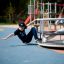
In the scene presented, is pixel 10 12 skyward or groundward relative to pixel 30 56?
groundward

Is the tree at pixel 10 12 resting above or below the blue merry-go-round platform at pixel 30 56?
below

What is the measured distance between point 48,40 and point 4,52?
66.5 inches

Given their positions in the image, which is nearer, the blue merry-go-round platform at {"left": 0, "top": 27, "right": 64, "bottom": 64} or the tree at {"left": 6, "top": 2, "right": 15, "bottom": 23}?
the blue merry-go-round platform at {"left": 0, "top": 27, "right": 64, "bottom": 64}

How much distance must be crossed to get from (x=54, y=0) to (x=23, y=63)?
72.3 ft

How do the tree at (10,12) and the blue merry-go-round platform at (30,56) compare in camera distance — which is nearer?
the blue merry-go-round platform at (30,56)

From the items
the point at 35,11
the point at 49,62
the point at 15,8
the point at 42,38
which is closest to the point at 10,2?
the point at 15,8

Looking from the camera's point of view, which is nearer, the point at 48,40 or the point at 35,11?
the point at 48,40

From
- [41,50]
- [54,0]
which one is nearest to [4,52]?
[41,50]

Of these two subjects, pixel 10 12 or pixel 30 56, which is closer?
pixel 30 56

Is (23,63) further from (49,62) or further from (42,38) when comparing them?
(42,38)

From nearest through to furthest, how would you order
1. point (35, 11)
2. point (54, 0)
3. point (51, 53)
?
point (51, 53), point (35, 11), point (54, 0)

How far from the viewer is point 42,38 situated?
11.3 meters

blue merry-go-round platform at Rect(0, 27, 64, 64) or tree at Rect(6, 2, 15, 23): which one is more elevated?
blue merry-go-round platform at Rect(0, 27, 64, 64)

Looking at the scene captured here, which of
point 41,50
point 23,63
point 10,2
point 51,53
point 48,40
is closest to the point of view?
point 23,63
